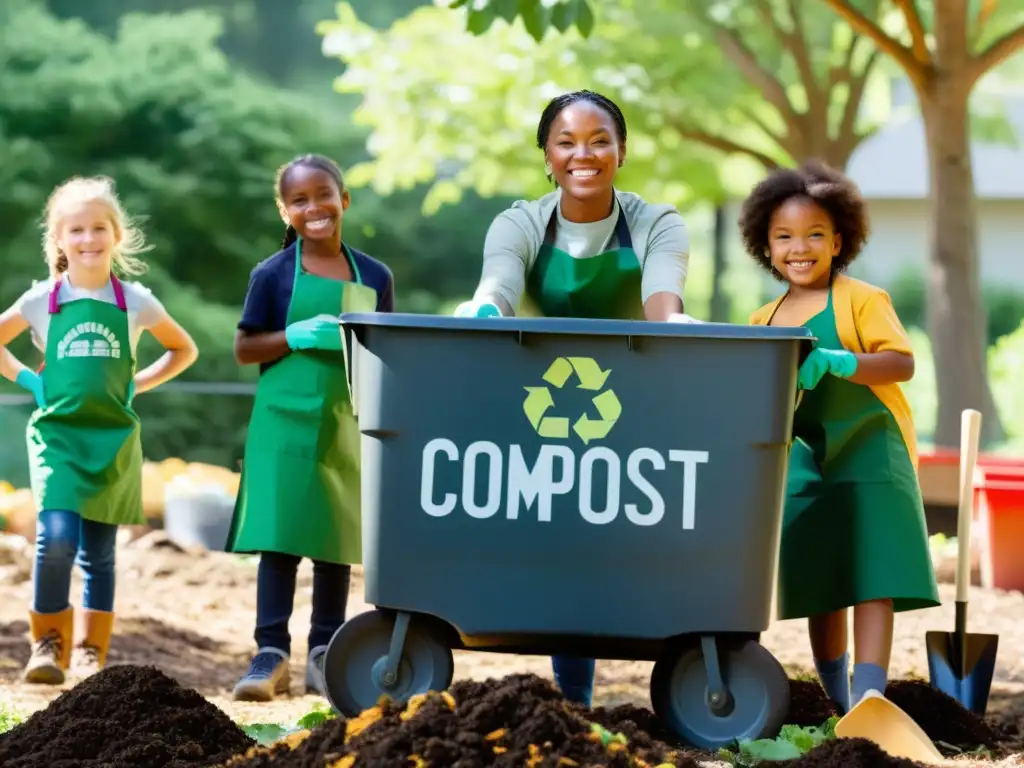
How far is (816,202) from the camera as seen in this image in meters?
4.14

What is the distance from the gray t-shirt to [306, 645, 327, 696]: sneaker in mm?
1247

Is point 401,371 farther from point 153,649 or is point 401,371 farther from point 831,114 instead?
point 831,114

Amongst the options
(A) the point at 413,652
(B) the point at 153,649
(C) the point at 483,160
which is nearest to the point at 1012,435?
(C) the point at 483,160

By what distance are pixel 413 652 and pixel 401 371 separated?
62 centimetres

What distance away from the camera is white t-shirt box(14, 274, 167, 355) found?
4.98m

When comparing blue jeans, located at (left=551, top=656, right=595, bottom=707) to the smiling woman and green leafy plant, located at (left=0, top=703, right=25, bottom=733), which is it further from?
green leafy plant, located at (left=0, top=703, right=25, bottom=733)

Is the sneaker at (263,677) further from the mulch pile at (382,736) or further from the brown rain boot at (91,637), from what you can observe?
the mulch pile at (382,736)

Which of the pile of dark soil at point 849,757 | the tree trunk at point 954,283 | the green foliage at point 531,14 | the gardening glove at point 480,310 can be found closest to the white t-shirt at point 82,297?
the green foliage at point 531,14

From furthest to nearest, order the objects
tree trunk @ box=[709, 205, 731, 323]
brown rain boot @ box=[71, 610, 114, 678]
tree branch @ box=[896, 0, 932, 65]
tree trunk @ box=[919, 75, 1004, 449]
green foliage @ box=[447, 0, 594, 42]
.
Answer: tree trunk @ box=[709, 205, 731, 323]
tree trunk @ box=[919, 75, 1004, 449]
tree branch @ box=[896, 0, 932, 65]
green foliage @ box=[447, 0, 594, 42]
brown rain boot @ box=[71, 610, 114, 678]

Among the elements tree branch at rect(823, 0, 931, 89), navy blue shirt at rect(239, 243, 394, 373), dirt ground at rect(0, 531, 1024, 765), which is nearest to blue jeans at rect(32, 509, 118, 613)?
dirt ground at rect(0, 531, 1024, 765)

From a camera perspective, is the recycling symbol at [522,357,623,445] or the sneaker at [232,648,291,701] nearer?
the recycling symbol at [522,357,623,445]

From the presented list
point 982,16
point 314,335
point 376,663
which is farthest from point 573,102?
point 982,16

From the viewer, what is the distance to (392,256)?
59.4ft

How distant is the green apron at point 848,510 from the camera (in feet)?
12.8
